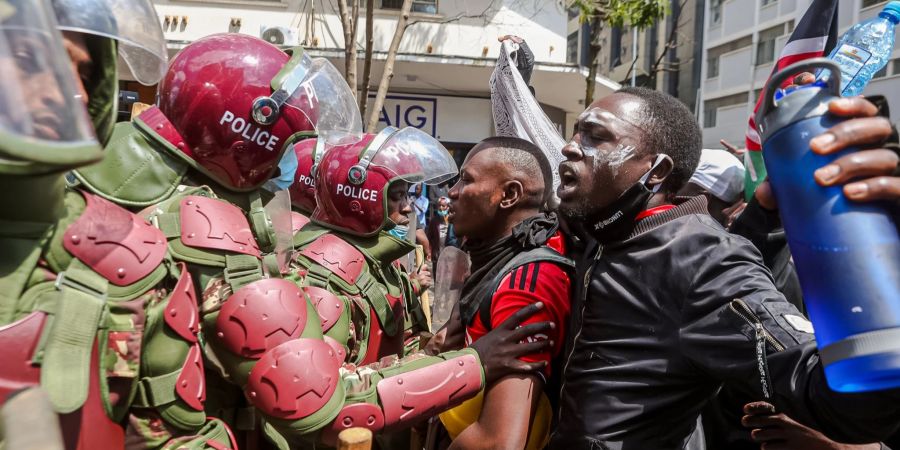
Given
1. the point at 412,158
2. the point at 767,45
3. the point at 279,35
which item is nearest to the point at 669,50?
the point at 767,45

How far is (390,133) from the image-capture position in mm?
4078

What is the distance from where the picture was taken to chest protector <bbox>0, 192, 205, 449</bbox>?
138cm

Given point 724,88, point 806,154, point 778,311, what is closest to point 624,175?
point 778,311

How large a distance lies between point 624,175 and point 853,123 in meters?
1.05

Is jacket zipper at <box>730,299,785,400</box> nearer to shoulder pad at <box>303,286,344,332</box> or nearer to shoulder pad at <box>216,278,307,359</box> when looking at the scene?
shoulder pad at <box>216,278,307,359</box>

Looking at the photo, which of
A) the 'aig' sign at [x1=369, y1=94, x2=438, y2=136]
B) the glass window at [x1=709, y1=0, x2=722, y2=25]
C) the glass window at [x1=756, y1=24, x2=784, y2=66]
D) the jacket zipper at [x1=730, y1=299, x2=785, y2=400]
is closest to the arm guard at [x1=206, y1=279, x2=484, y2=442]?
the jacket zipper at [x1=730, y1=299, x2=785, y2=400]

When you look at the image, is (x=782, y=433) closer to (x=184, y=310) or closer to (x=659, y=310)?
(x=659, y=310)

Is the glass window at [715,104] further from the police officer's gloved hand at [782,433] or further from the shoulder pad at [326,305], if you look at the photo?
the police officer's gloved hand at [782,433]

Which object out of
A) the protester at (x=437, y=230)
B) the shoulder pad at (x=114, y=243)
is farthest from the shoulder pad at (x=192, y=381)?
the protester at (x=437, y=230)

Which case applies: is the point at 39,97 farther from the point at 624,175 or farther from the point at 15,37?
the point at 624,175

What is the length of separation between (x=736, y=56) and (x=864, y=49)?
33319mm

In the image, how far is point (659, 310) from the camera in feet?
6.75

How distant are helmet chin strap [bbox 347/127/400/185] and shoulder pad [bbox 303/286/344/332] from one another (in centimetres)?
80

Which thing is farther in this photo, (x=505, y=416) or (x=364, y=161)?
(x=364, y=161)
